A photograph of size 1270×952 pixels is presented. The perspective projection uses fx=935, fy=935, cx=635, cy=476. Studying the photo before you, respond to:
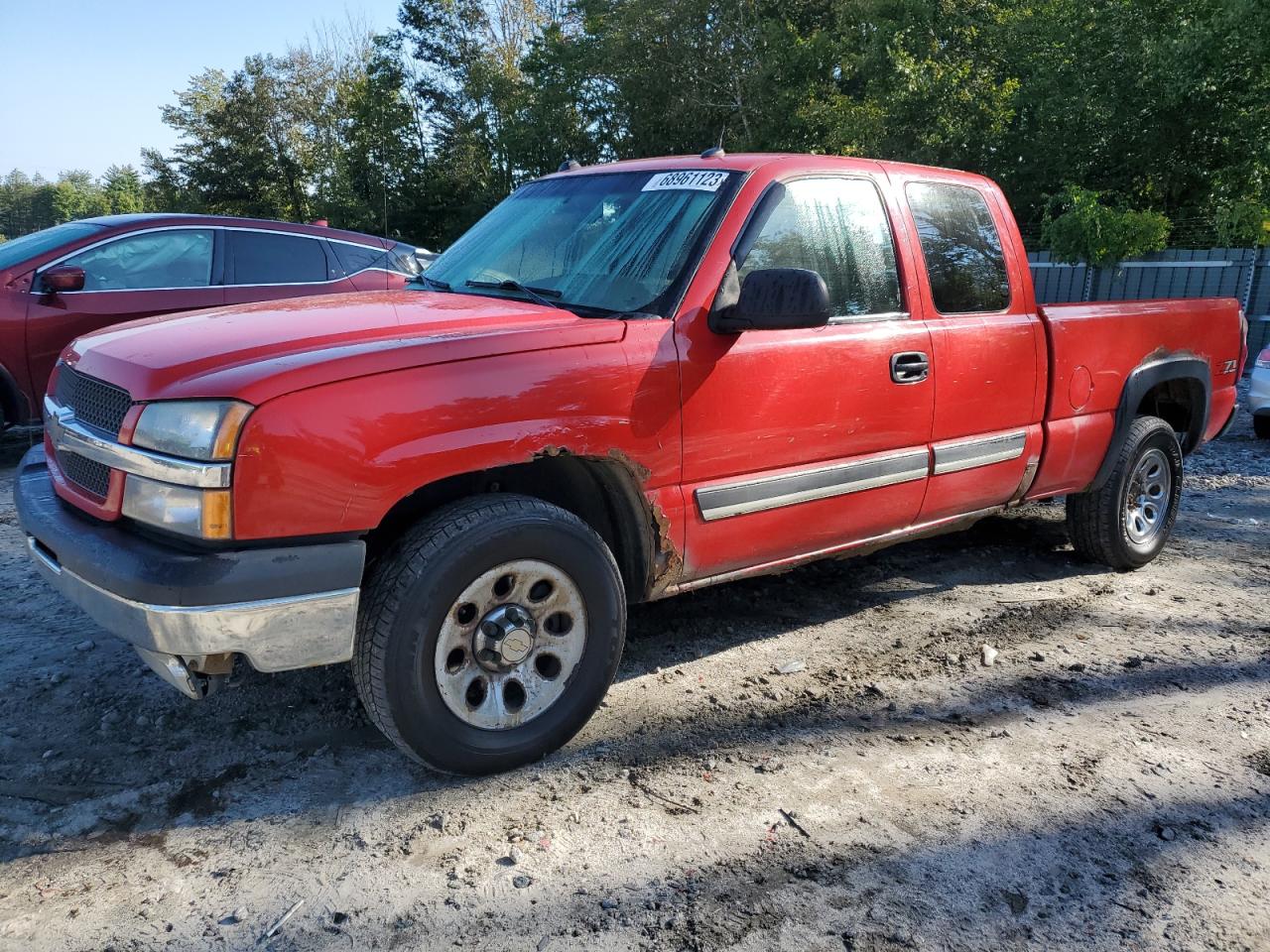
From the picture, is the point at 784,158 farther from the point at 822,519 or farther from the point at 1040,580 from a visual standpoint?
the point at 1040,580

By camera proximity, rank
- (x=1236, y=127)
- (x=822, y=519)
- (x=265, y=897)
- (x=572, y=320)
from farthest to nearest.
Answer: (x=1236, y=127) < (x=822, y=519) < (x=572, y=320) < (x=265, y=897)

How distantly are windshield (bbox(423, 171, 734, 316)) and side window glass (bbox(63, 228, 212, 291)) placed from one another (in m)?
3.88

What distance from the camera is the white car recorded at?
860cm

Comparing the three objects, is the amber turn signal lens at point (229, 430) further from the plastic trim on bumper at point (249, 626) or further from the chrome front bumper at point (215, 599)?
the plastic trim on bumper at point (249, 626)

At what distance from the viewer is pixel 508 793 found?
9.45ft

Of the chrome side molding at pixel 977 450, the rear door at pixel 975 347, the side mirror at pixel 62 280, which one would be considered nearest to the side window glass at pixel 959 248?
the rear door at pixel 975 347

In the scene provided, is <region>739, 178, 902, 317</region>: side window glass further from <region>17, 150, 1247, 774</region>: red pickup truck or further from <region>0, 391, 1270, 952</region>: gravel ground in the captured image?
<region>0, 391, 1270, 952</region>: gravel ground

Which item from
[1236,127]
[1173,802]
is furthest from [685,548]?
[1236,127]

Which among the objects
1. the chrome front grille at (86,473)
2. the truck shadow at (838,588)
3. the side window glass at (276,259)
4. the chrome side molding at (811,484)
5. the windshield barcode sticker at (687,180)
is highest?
the windshield barcode sticker at (687,180)

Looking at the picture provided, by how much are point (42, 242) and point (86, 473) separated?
5.05 metres

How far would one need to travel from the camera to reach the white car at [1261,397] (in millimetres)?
8602

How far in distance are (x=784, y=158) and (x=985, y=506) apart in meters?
1.87

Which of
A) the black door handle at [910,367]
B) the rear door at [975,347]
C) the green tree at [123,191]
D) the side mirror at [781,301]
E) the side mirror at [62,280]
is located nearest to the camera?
the side mirror at [781,301]

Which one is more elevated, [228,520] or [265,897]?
[228,520]
